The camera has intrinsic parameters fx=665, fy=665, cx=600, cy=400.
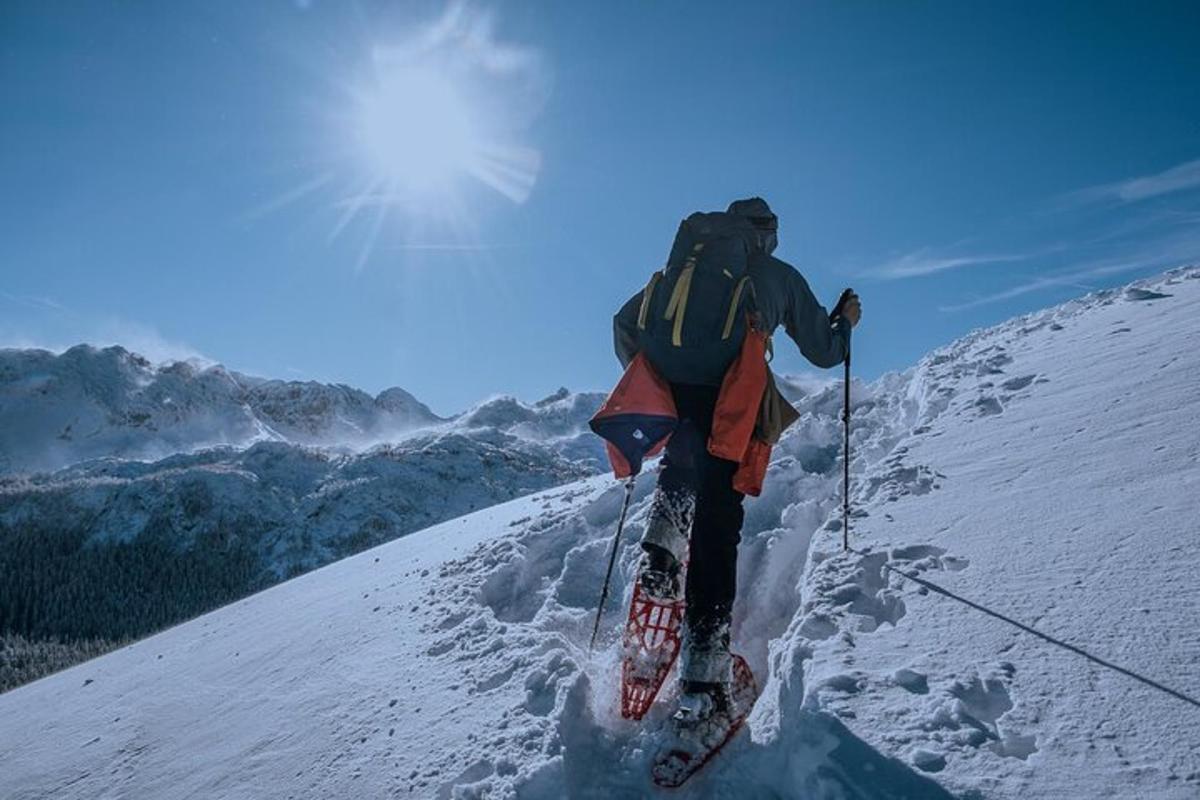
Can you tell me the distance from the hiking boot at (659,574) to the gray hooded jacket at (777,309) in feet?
4.55

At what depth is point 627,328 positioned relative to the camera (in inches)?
177

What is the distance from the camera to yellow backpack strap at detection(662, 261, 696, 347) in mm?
3977

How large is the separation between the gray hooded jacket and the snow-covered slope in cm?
143

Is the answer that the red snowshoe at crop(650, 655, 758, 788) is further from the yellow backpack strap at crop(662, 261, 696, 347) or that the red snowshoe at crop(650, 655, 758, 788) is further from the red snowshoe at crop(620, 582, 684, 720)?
the yellow backpack strap at crop(662, 261, 696, 347)

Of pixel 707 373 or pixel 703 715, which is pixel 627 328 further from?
pixel 703 715

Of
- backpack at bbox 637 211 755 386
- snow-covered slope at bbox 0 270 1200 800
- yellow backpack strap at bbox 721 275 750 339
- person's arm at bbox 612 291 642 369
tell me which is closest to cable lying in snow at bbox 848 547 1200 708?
snow-covered slope at bbox 0 270 1200 800

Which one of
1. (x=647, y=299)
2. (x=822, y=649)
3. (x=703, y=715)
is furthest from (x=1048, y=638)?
(x=647, y=299)

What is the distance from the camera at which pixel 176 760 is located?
186 inches

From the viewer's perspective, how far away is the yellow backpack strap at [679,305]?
13.0 feet

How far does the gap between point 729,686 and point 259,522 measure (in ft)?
661

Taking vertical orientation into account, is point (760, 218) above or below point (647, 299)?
above

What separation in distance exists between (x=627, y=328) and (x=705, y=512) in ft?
4.55

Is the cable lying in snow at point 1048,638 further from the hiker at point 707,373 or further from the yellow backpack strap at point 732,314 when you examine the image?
the yellow backpack strap at point 732,314

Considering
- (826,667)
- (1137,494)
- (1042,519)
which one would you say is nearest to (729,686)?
(826,667)
